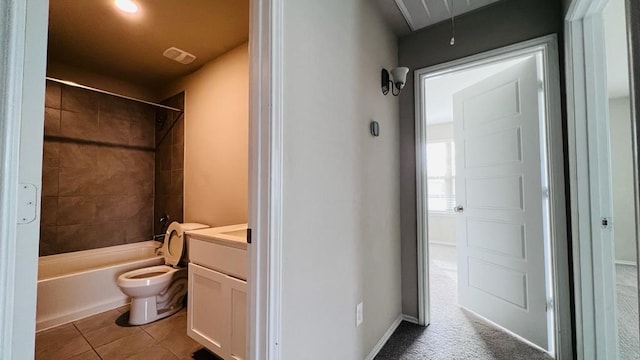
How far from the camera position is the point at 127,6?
1848mm

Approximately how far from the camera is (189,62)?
2652 mm

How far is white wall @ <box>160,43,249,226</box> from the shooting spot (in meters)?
2.29

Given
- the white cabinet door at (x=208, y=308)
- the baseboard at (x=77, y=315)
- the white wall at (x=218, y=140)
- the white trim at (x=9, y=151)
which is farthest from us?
the white wall at (x=218, y=140)

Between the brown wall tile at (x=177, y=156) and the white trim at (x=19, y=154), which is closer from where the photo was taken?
the white trim at (x=19, y=154)

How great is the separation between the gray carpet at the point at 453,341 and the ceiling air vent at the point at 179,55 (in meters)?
3.08

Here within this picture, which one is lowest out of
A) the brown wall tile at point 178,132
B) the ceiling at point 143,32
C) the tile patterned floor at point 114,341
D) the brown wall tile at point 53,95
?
the tile patterned floor at point 114,341

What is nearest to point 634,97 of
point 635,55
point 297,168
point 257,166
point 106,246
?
point 635,55

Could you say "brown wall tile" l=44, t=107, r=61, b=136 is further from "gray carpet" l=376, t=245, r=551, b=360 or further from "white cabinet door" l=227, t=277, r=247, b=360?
"gray carpet" l=376, t=245, r=551, b=360

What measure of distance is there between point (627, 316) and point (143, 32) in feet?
15.8

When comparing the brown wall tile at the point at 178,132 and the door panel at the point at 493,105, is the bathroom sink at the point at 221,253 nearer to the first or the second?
the brown wall tile at the point at 178,132

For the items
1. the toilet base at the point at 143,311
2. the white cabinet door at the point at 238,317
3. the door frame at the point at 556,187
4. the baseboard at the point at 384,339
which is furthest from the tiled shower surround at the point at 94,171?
the door frame at the point at 556,187

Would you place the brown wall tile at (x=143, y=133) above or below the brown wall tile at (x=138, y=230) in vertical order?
above

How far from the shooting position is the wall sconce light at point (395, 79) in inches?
71.6

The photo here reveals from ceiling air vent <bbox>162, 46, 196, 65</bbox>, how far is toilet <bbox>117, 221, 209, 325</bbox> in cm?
167
